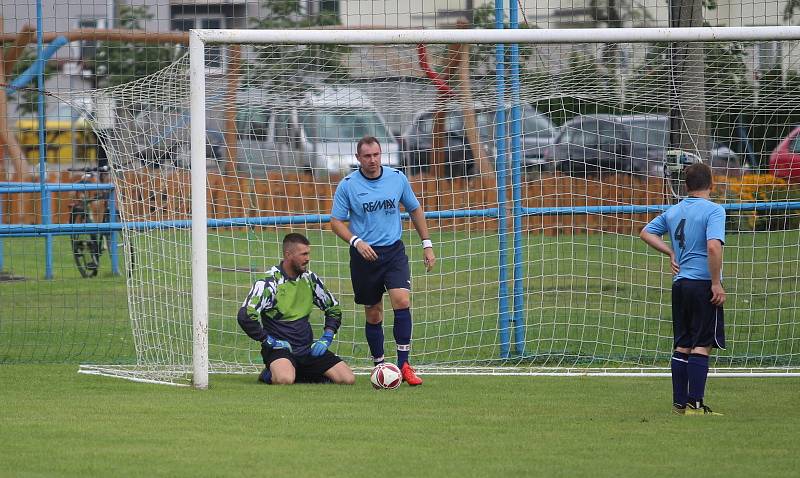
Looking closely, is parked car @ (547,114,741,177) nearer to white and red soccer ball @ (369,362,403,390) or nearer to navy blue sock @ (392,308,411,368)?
navy blue sock @ (392,308,411,368)

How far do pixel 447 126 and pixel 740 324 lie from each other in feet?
13.9

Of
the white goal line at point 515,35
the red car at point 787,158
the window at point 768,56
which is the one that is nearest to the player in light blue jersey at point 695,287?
the white goal line at point 515,35

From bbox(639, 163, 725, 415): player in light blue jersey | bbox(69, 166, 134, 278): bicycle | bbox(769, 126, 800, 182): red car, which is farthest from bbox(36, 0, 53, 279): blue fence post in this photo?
bbox(769, 126, 800, 182): red car

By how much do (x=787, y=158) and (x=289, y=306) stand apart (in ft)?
18.5

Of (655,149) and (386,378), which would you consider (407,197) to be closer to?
(386,378)

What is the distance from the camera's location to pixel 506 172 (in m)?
10.6

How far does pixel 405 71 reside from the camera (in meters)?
9.98

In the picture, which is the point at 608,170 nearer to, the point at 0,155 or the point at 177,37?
the point at 177,37

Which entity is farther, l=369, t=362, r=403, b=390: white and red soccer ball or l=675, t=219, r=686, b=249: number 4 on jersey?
l=369, t=362, r=403, b=390: white and red soccer ball

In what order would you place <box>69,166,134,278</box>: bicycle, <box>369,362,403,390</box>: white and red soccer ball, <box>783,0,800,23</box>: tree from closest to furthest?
1. <box>369,362,403,390</box>: white and red soccer ball
2. <box>783,0,800,23</box>: tree
3. <box>69,166,134,278</box>: bicycle

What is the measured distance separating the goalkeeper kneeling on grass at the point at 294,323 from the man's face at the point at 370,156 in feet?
2.42

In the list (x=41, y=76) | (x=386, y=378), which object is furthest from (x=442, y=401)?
(x=41, y=76)

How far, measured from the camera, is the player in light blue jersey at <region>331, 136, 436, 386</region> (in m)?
8.89

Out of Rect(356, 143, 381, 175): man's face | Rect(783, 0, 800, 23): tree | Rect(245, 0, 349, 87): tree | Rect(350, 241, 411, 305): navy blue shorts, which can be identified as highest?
Rect(783, 0, 800, 23): tree
